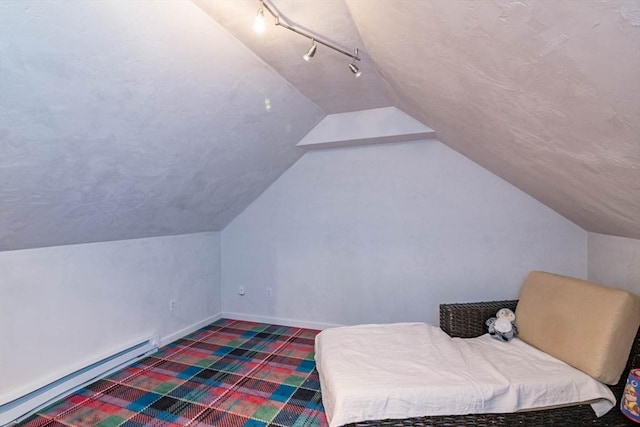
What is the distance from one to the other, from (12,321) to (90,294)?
48cm

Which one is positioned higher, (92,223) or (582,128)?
(582,128)

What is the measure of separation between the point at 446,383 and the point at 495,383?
0.81 feet

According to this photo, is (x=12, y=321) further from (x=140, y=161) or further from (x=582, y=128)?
(x=582, y=128)

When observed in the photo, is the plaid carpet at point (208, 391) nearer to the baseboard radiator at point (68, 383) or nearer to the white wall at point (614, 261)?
the baseboard radiator at point (68, 383)

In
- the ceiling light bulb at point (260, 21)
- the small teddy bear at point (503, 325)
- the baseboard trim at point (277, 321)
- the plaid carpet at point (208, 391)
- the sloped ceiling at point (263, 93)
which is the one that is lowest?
the plaid carpet at point (208, 391)

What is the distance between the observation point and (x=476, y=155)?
2.59 m

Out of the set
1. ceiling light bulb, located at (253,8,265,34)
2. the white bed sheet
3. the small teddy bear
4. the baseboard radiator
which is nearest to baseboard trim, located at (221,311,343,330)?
the baseboard radiator

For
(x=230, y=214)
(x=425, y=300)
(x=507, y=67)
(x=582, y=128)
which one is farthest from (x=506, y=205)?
(x=230, y=214)

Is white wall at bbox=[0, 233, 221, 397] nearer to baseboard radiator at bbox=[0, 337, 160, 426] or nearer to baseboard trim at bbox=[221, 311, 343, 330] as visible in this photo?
baseboard radiator at bbox=[0, 337, 160, 426]

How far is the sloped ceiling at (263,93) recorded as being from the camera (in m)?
0.95

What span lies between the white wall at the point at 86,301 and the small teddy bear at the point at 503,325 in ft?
9.36

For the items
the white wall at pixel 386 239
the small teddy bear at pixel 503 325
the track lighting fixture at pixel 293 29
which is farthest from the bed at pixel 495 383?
the track lighting fixture at pixel 293 29

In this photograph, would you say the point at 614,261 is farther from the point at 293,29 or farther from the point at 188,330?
the point at 188,330

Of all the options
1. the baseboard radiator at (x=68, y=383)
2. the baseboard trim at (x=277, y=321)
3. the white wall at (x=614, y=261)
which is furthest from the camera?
the baseboard trim at (x=277, y=321)
